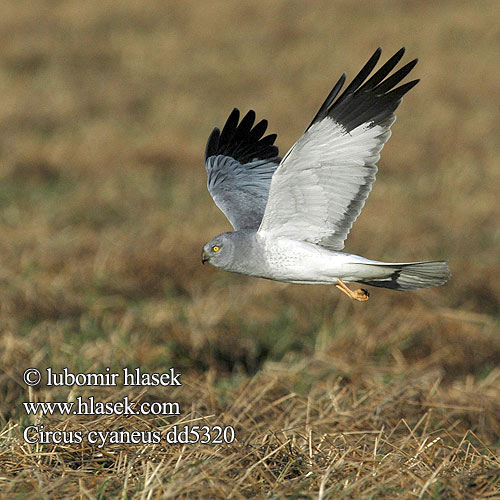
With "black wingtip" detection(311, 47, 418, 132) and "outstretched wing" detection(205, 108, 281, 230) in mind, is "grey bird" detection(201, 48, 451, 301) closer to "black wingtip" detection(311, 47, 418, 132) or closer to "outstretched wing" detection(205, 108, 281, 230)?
"black wingtip" detection(311, 47, 418, 132)

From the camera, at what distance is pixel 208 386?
177 inches

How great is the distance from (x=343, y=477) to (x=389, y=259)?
15.9 ft

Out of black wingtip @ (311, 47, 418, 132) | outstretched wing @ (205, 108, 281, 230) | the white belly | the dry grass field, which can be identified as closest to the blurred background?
the dry grass field

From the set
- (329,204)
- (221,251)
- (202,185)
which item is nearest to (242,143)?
(329,204)

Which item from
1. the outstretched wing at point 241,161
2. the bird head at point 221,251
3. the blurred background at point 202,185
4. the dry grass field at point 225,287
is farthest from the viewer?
the blurred background at point 202,185

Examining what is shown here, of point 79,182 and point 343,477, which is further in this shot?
point 79,182

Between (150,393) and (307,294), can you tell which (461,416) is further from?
(307,294)

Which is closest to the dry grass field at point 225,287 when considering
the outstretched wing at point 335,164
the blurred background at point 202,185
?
the blurred background at point 202,185

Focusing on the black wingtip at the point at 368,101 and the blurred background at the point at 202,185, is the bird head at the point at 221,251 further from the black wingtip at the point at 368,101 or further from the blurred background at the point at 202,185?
the blurred background at the point at 202,185

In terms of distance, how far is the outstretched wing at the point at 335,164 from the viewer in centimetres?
345

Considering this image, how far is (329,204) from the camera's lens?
3.70m

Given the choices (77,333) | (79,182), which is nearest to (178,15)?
(79,182)

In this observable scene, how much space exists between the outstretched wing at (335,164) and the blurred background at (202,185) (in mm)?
1722

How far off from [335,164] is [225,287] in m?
3.43
